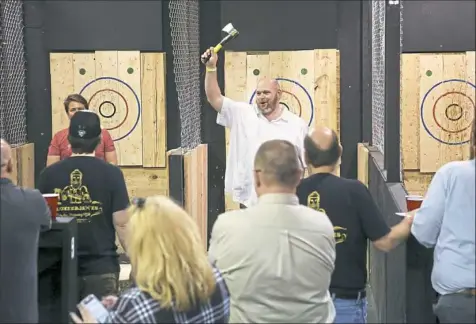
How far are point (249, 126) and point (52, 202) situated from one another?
210 centimetres

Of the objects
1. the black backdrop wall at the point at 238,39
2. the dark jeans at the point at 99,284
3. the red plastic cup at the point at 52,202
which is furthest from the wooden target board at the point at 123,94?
the red plastic cup at the point at 52,202

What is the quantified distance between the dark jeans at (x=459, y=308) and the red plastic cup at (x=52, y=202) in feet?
6.03

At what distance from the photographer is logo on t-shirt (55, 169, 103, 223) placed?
423 centimetres

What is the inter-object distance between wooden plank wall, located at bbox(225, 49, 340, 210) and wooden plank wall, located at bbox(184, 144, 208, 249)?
47 cm

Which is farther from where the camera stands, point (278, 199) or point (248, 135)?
point (248, 135)

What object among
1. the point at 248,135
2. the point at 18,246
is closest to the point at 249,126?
the point at 248,135

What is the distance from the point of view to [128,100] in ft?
27.2

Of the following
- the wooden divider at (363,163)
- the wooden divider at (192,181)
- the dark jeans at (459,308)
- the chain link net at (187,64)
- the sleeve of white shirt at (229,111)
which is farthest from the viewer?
the wooden divider at (363,163)

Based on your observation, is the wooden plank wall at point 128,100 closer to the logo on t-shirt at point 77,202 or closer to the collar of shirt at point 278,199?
the logo on t-shirt at point 77,202

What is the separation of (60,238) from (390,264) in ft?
5.53

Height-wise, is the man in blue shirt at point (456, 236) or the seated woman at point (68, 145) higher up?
the seated woman at point (68, 145)

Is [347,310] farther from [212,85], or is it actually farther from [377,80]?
[377,80]

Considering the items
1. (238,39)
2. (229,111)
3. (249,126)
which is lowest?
(249,126)

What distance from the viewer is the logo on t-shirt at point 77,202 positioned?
13.9 feet
